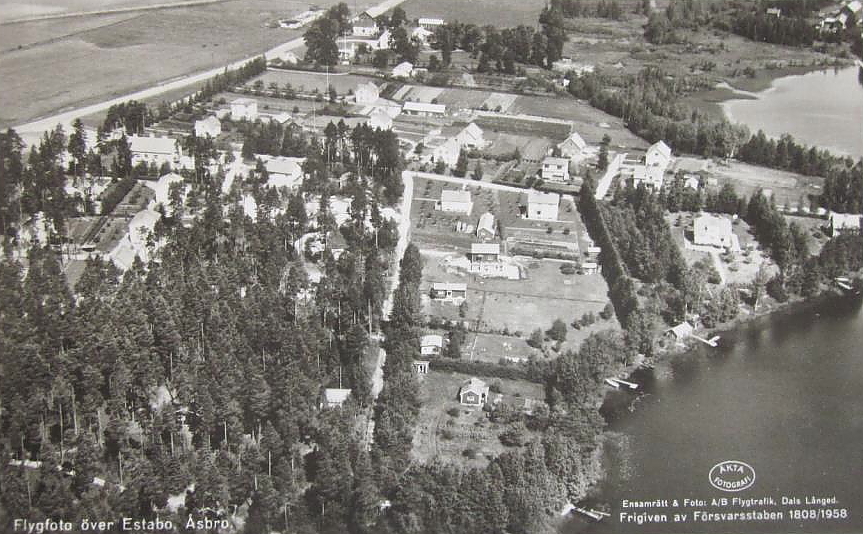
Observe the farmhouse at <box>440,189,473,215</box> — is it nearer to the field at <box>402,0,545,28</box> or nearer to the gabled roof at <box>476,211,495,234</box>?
the gabled roof at <box>476,211,495,234</box>

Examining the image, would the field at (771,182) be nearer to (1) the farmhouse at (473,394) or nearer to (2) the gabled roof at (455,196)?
(2) the gabled roof at (455,196)

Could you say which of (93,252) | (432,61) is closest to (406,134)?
(432,61)

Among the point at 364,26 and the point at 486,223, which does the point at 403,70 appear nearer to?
the point at 364,26

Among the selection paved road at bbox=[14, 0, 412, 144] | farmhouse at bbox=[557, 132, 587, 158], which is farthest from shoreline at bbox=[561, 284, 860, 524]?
paved road at bbox=[14, 0, 412, 144]

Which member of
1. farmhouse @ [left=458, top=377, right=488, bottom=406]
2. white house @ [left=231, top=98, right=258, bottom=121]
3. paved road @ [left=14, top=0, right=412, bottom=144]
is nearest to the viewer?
farmhouse @ [left=458, top=377, right=488, bottom=406]

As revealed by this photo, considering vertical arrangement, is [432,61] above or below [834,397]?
above

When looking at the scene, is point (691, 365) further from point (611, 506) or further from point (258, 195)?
point (258, 195)

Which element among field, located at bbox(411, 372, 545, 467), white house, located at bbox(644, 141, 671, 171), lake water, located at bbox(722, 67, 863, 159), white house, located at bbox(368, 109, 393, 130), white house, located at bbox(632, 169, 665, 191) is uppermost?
lake water, located at bbox(722, 67, 863, 159)
